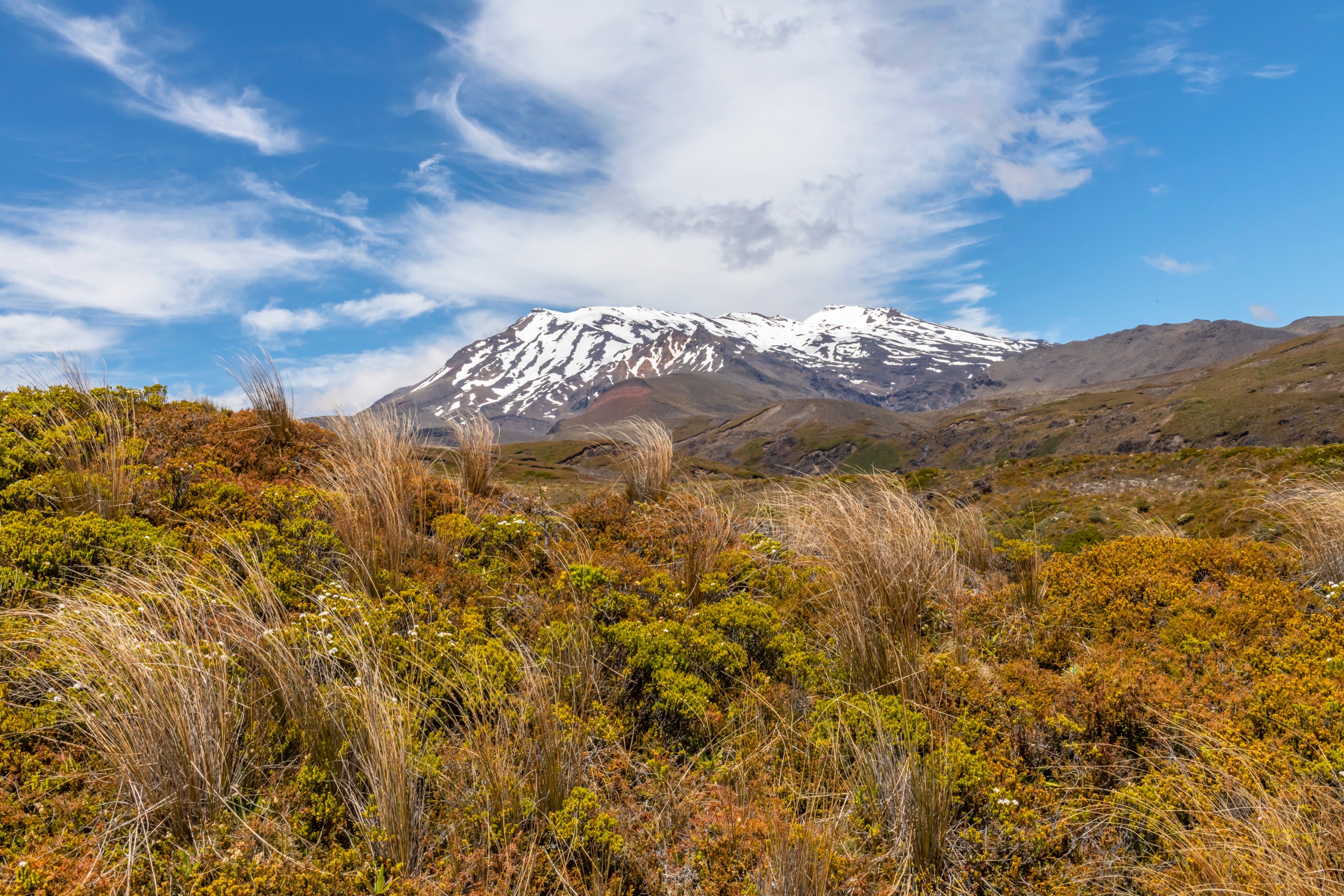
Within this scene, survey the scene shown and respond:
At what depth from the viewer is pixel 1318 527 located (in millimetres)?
5527

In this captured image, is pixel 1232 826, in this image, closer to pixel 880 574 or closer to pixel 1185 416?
pixel 880 574

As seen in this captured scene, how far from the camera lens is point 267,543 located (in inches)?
176

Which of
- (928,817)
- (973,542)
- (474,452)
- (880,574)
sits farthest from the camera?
(474,452)

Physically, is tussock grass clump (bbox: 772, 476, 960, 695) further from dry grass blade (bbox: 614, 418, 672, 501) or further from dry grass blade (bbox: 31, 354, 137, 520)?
dry grass blade (bbox: 31, 354, 137, 520)

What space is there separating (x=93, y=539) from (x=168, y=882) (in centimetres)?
273

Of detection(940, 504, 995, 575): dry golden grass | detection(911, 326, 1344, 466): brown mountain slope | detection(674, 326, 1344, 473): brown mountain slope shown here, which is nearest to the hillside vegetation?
detection(940, 504, 995, 575): dry golden grass

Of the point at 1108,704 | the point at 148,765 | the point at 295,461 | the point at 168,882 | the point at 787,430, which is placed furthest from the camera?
the point at 787,430

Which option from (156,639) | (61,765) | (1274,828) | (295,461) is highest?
(295,461)

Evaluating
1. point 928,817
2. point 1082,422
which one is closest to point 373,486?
point 928,817

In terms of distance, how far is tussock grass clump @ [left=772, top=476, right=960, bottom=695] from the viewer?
12.6ft

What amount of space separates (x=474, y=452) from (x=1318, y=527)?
8003mm

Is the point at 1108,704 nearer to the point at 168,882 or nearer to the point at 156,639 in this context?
the point at 168,882

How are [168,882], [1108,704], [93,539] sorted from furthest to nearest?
1. [93,539]
2. [1108,704]
3. [168,882]

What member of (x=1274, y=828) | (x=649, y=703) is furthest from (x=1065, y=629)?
(x=649, y=703)
